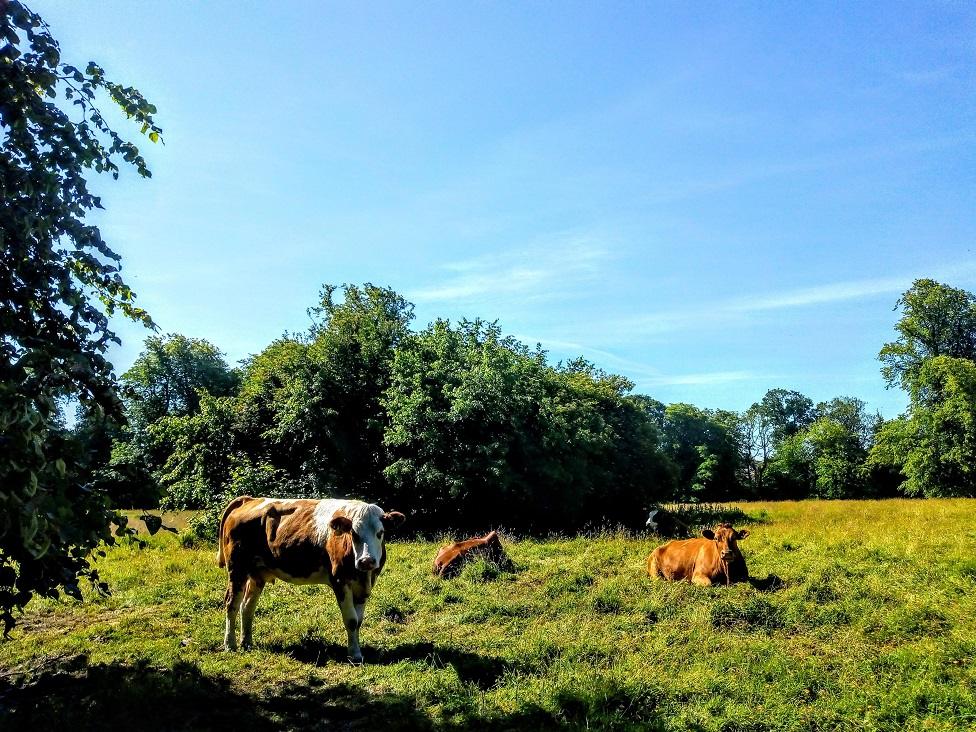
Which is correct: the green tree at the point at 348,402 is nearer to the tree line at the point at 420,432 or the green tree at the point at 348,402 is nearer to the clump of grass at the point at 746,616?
the tree line at the point at 420,432

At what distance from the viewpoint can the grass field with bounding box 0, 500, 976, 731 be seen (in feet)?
21.7

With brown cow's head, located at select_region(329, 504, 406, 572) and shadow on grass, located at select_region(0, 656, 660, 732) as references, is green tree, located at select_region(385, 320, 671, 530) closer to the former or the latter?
brown cow's head, located at select_region(329, 504, 406, 572)

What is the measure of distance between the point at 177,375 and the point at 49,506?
4750cm

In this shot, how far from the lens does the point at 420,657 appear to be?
8.41 m

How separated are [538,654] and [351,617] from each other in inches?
94.5

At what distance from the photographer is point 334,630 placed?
9.67 meters

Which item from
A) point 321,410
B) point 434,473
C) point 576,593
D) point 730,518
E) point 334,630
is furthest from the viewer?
point 730,518

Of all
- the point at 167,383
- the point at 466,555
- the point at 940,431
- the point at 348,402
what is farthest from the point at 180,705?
the point at 940,431

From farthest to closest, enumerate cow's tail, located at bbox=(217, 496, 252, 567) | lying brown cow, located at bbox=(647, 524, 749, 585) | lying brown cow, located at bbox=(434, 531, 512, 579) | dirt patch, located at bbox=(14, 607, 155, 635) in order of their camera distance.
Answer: lying brown cow, located at bbox=(434, 531, 512, 579)
lying brown cow, located at bbox=(647, 524, 749, 585)
dirt patch, located at bbox=(14, 607, 155, 635)
cow's tail, located at bbox=(217, 496, 252, 567)

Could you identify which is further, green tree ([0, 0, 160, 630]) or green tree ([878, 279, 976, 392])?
green tree ([878, 279, 976, 392])

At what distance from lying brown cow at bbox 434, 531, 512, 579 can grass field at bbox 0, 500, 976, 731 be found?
44 centimetres

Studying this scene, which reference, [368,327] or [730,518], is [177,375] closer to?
[368,327]

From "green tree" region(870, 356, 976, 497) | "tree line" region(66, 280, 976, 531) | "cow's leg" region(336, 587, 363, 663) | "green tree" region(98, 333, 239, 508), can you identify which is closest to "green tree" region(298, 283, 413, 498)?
"tree line" region(66, 280, 976, 531)

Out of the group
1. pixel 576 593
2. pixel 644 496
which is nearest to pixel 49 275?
pixel 576 593
